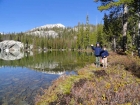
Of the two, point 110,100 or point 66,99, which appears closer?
point 110,100

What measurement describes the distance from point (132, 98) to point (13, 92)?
9.69 metres

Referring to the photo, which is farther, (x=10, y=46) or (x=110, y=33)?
(x=10, y=46)

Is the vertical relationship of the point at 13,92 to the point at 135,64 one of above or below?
below

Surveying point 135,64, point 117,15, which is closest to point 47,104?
point 135,64

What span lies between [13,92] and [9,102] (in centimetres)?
248

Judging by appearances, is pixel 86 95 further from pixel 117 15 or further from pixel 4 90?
pixel 117 15

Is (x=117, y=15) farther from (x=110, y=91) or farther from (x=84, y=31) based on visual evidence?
(x=84, y=31)

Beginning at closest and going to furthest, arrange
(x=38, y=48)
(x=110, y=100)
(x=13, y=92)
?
(x=110, y=100) < (x=13, y=92) < (x=38, y=48)

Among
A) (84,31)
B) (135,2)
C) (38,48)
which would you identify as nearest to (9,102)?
(135,2)

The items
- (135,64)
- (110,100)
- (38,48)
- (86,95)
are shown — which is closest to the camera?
(110,100)

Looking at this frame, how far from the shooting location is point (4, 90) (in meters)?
14.2

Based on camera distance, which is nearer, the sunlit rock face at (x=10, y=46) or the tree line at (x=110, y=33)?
the tree line at (x=110, y=33)

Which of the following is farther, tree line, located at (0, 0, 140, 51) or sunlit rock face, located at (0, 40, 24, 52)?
sunlit rock face, located at (0, 40, 24, 52)

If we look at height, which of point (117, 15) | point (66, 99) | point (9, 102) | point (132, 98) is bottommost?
point (9, 102)
